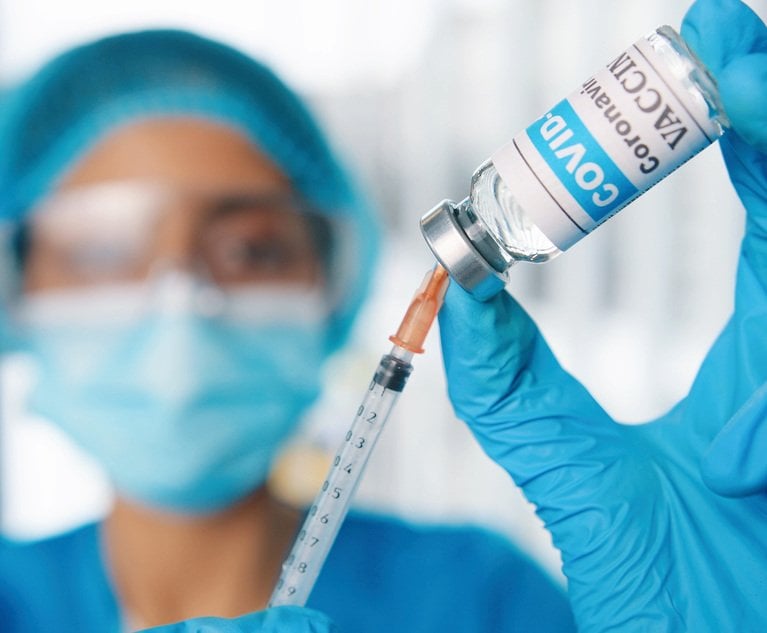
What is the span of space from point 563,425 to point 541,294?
1.36m

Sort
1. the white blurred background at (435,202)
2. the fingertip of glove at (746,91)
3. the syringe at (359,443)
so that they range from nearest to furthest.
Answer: the fingertip of glove at (746,91)
the syringe at (359,443)
the white blurred background at (435,202)

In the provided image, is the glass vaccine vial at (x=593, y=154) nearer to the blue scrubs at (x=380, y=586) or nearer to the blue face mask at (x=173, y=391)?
the blue face mask at (x=173, y=391)

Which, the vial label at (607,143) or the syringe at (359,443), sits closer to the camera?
the vial label at (607,143)

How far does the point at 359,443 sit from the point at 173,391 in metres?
0.55

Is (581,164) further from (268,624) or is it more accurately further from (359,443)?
(268,624)

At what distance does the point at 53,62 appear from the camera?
1.18 metres

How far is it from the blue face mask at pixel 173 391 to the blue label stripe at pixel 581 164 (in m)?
0.71

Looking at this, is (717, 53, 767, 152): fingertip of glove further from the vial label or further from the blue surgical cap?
the blue surgical cap

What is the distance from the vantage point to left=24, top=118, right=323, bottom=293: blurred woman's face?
1158 millimetres

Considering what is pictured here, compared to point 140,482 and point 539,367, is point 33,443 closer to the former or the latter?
point 140,482

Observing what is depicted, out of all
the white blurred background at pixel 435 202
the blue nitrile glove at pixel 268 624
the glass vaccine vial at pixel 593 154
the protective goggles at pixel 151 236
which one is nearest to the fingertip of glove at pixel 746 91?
the glass vaccine vial at pixel 593 154

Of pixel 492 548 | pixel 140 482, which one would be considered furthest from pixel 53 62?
pixel 492 548

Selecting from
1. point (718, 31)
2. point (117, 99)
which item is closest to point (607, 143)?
point (718, 31)

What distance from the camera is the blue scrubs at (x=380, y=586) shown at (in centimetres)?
123
